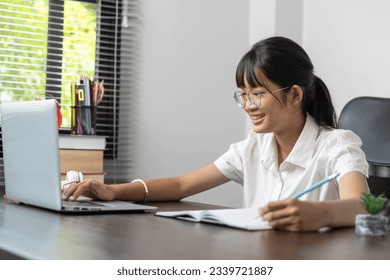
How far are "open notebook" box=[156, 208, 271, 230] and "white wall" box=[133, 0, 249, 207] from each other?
1.90m

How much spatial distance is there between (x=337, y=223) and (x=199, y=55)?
7.46 ft

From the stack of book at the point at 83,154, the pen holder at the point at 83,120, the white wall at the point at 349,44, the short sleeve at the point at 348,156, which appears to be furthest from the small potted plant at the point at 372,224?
the white wall at the point at 349,44

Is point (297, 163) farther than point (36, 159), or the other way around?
point (297, 163)

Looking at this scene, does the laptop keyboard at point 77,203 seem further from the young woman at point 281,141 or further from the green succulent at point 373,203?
the green succulent at point 373,203

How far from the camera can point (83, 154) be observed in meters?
2.71

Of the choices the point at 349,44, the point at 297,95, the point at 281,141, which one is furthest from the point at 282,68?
the point at 349,44

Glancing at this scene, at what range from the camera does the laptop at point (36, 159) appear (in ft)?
4.55

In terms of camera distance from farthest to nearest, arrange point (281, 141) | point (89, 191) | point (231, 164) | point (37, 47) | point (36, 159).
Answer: point (37, 47) → point (231, 164) → point (281, 141) → point (89, 191) → point (36, 159)

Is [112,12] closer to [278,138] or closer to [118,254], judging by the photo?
[278,138]

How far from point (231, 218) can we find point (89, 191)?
1.87 ft

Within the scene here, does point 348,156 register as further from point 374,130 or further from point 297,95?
point 374,130

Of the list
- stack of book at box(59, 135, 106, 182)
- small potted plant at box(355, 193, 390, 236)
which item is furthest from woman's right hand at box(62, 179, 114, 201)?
stack of book at box(59, 135, 106, 182)

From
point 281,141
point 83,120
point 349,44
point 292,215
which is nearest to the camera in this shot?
point 292,215

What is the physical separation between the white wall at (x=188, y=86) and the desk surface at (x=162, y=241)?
1948 millimetres
